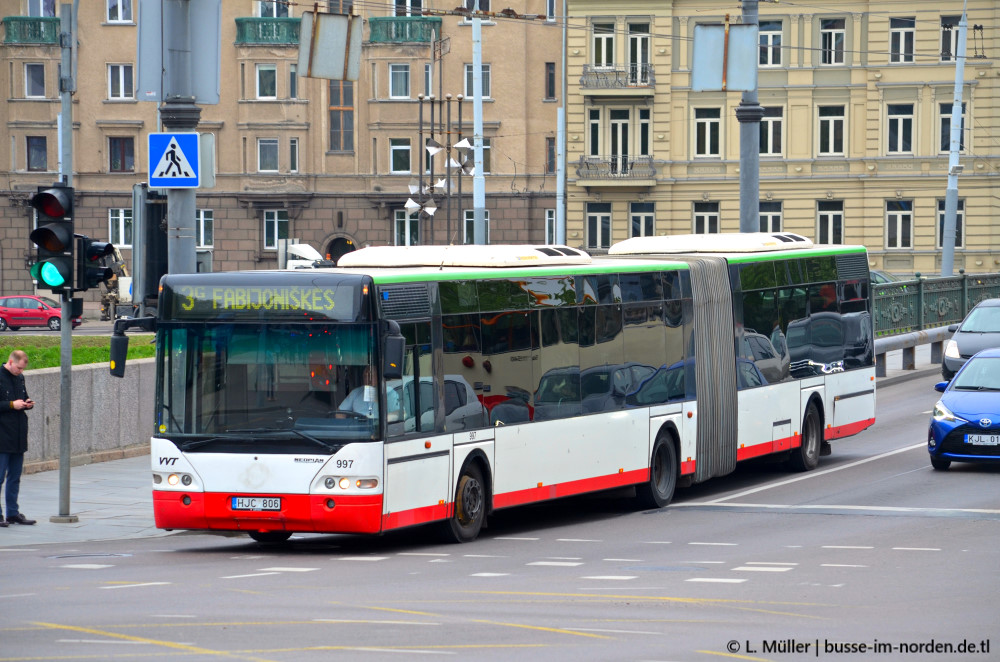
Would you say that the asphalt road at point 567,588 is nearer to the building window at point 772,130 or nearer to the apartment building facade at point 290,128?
the building window at point 772,130

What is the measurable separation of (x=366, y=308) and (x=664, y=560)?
325cm

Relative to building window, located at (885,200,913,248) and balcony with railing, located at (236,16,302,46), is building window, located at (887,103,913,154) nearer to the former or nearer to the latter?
building window, located at (885,200,913,248)

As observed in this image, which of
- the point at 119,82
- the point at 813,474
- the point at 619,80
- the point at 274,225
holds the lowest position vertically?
the point at 813,474

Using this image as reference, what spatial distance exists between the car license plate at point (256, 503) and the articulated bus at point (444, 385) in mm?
15

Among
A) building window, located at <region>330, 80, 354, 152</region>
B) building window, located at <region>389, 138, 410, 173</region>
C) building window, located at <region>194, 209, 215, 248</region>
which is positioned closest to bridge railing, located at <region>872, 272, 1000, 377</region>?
building window, located at <region>389, 138, 410, 173</region>

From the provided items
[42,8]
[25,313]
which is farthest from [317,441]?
A: [42,8]

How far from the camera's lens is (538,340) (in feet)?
51.3

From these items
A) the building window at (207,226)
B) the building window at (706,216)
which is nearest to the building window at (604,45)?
the building window at (706,216)

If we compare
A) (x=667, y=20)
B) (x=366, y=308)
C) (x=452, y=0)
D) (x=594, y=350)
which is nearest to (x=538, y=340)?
(x=594, y=350)

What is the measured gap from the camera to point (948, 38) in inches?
2254

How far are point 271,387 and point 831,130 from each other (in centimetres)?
4789

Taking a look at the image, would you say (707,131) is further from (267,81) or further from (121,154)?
(121,154)

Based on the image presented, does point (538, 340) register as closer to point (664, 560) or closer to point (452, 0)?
point (664, 560)

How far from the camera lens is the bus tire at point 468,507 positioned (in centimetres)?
1445
